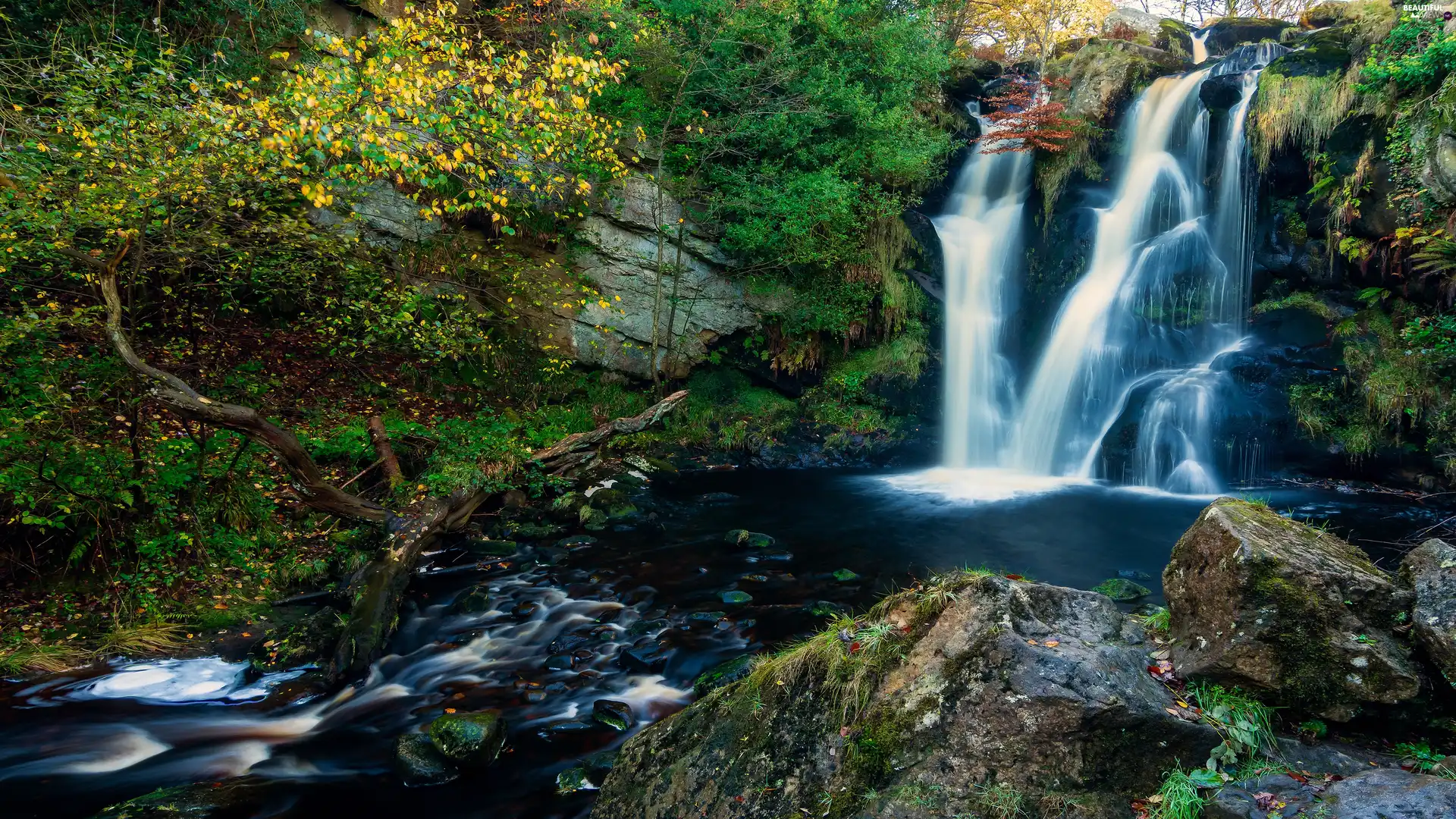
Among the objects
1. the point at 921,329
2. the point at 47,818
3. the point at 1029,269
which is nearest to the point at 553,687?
the point at 47,818

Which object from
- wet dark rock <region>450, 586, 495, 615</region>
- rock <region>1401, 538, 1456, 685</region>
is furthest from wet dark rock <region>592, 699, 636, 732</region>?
rock <region>1401, 538, 1456, 685</region>

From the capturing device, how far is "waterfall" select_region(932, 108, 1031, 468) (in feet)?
42.3

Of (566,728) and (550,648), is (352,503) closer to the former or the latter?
(550,648)

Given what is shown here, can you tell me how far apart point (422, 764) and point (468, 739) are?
291 mm

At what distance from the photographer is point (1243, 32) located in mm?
16312

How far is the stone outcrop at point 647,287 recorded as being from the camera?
12130 mm

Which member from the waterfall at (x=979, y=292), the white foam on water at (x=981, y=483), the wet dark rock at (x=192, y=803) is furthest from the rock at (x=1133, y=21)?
the wet dark rock at (x=192, y=803)

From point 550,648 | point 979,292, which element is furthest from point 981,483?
point 550,648

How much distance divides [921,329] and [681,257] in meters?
4.94

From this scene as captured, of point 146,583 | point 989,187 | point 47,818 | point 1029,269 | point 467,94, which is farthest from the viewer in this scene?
point 989,187

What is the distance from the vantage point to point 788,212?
11.8m

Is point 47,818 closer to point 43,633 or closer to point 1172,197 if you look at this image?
point 43,633

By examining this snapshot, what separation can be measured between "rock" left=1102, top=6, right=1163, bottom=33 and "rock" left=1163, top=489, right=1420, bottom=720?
19926 millimetres

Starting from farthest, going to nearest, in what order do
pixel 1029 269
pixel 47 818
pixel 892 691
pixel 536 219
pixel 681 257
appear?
1. pixel 1029 269
2. pixel 681 257
3. pixel 536 219
4. pixel 47 818
5. pixel 892 691
